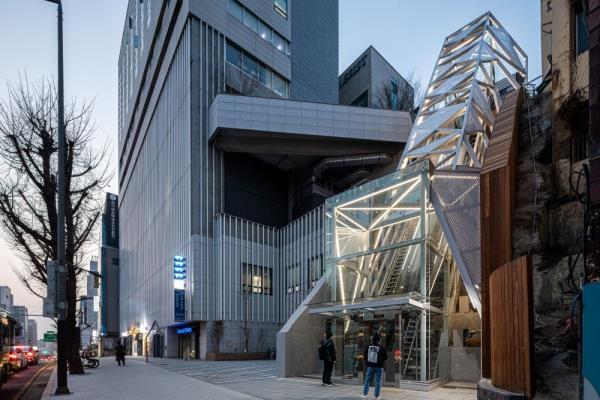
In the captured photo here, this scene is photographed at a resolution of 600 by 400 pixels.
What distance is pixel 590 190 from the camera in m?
5.59

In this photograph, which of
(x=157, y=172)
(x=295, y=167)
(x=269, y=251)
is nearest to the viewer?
(x=269, y=251)

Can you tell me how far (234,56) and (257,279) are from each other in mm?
19458

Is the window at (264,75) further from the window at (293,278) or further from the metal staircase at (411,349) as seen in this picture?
the metal staircase at (411,349)

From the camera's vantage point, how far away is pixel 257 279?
139 ft

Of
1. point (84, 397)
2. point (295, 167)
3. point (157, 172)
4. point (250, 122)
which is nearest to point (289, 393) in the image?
point (84, 397)

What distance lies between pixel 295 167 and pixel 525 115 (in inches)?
1243

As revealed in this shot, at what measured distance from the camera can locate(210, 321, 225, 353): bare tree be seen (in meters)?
38.8

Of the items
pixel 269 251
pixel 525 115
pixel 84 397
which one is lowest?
pixel 84 397

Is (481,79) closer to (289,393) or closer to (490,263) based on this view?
(490,263)

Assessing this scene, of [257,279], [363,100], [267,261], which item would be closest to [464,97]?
[267,261]

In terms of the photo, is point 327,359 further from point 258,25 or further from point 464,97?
point 258,25

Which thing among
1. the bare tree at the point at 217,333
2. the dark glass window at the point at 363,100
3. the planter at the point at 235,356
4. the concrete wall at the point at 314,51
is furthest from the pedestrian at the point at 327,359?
the dark glass window at the point at 363,100

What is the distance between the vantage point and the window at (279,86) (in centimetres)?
5000

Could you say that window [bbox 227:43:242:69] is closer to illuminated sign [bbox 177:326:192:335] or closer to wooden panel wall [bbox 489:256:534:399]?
illuminated sign [bbox 177:326:192:335]
